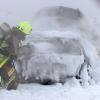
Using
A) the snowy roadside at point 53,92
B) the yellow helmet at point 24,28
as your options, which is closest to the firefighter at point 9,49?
the yellow helmet at point 24,28

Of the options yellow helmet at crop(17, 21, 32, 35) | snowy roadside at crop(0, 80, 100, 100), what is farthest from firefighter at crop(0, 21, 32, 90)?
snowy roadside at crop(0, 80, 100, 100)

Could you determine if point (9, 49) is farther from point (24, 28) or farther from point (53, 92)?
point (53, 92)

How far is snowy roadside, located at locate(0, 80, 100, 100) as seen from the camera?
844 centimetres

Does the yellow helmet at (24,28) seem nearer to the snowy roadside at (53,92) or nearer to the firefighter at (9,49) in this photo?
the firefighter at (9,49)

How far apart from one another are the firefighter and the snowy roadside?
0.22 m

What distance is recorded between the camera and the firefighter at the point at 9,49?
8484 millimetres

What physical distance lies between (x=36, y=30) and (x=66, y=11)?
1.29 m

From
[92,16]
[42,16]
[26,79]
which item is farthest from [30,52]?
Answer: [92,16]

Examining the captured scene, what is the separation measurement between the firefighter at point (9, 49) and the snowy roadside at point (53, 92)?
→ 0.22m

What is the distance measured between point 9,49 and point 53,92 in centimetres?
106

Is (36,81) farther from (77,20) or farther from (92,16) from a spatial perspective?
(92,16)

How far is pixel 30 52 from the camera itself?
9.20 m

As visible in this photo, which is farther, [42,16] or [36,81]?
[42,16]

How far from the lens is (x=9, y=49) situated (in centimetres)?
855
